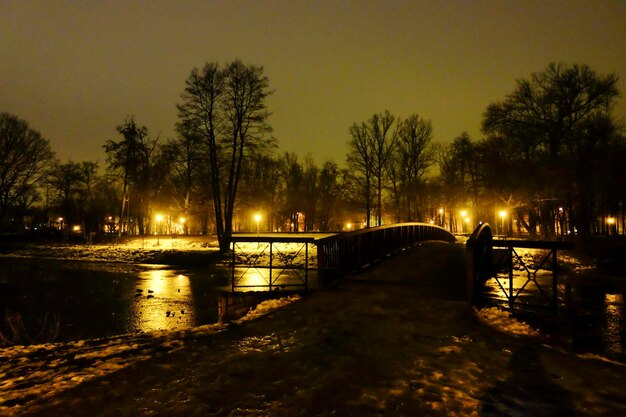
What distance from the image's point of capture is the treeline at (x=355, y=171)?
107 ft

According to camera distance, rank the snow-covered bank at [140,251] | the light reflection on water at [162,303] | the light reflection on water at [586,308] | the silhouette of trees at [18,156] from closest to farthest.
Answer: the light reflection on water at [586,308] < the light reflection on water at [162,303] < the snow-covered bank at [140,251] < the silhouette of trees at [18,156]

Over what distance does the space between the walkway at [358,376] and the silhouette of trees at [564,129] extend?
29.9 m

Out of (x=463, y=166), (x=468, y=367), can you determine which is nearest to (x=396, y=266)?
(x=468, y=367)

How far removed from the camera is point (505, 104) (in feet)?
114

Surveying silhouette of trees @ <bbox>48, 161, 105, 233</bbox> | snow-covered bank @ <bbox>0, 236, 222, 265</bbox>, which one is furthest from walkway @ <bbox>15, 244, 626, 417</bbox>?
silhouette of trees @ <bbox>48, 161, 105, 233</bbox>

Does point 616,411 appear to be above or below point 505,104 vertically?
below

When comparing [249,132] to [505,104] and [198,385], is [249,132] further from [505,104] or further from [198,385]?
[198,385]

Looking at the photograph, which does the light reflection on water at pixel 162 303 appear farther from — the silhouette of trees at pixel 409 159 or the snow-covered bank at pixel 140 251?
the silhouette of trees at pixel 409 159

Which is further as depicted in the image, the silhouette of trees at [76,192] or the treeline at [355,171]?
the silhouette of trees at [76,192]

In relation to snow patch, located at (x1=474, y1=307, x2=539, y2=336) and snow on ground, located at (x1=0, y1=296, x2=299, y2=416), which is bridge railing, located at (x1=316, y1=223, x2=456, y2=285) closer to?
snow patch, located at (x1=474, y1=307, x2=539, y2=336)

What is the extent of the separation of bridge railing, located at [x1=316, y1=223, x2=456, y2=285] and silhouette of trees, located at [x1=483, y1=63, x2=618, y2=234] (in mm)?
17060

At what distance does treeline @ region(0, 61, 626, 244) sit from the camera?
32.7 m

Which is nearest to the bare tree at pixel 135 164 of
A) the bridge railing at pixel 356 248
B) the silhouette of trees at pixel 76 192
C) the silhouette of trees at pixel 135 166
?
the silhouette of trees at pixel 135 166

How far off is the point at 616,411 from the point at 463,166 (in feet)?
160
